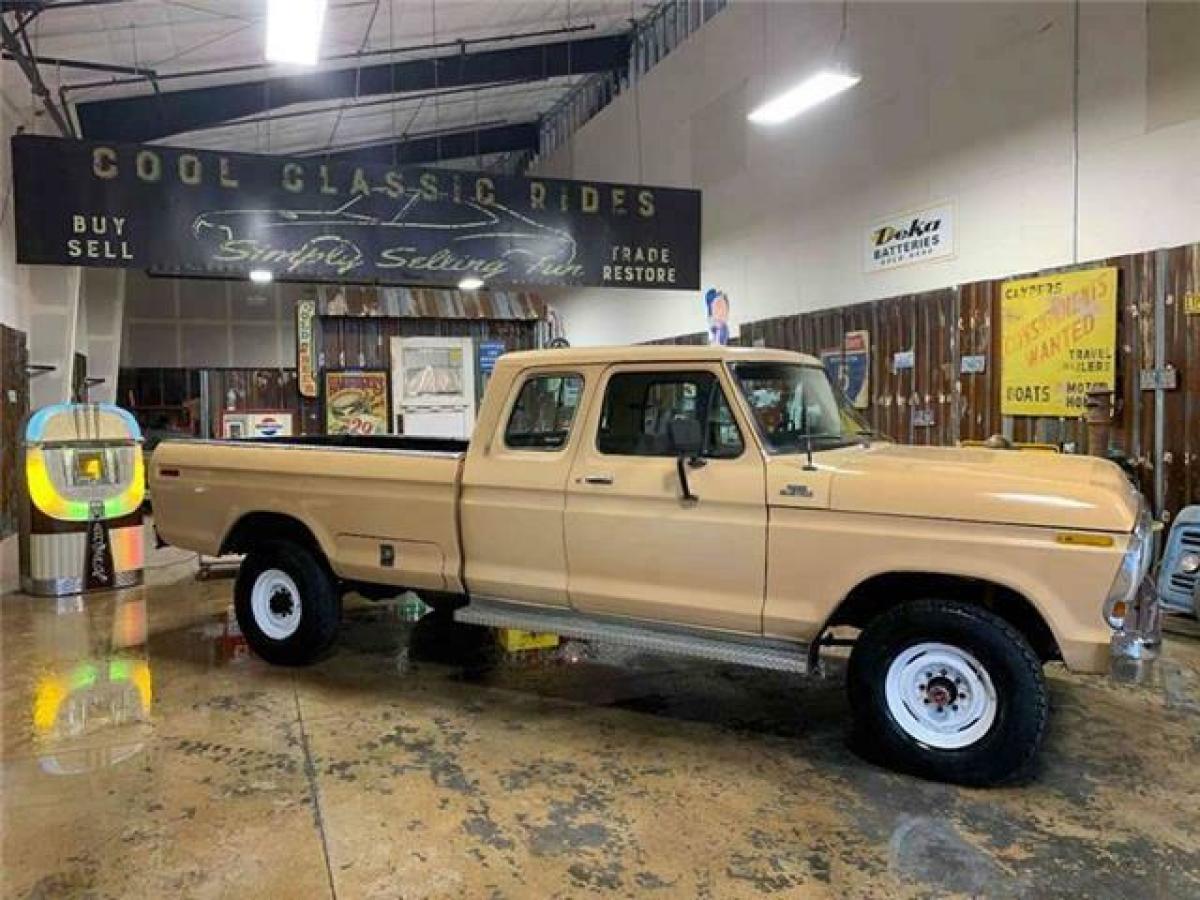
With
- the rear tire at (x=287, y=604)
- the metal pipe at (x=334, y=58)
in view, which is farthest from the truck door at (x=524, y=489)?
the metal pipe at (x=334, y=58)

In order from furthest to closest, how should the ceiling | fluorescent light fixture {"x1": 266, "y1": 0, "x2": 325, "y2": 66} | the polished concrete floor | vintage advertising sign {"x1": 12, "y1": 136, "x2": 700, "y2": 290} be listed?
the ceiling
vintage advertising sign {"x1": 12, "y1": 136, "x2": 700, "y2": 290}
fluorescent light fixture {"x1": 266, "y1": 0, "x2": 325, "y2": 66}
the polished concrete floor

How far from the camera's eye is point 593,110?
55.6 feet

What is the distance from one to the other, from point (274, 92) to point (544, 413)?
986cm

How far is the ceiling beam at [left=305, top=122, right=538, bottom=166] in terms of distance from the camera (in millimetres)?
17781

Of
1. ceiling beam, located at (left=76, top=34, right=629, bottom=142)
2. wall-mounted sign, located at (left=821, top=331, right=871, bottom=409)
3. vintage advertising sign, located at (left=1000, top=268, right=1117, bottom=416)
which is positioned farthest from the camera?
ceiling beam, located at (left=76, top=34, right=629, bottom=142)

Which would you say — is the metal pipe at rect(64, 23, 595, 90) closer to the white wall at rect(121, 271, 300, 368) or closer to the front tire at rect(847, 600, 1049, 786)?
the white wall at rect(121, 271, 300, 368)

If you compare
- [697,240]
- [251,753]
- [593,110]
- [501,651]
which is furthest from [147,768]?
[593,110]

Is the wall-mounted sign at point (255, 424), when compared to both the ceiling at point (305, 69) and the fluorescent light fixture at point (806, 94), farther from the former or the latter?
the fluorescent light fixture at point (806, 94)

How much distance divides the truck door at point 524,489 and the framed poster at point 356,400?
936 centimetres

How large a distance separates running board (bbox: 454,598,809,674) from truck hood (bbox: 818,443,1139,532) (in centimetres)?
76

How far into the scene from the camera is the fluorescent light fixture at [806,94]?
796 cm

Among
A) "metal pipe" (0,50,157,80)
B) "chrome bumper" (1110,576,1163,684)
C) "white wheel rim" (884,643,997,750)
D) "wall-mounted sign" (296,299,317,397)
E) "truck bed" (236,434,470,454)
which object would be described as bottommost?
"white wheel rim" (884,643,997,750)

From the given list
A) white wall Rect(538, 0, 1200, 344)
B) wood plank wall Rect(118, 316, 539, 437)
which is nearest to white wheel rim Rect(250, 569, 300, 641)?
white wall Rect(538, 0, 1200, 344)

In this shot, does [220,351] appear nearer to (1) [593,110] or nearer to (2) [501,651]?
(1) [593,110]
